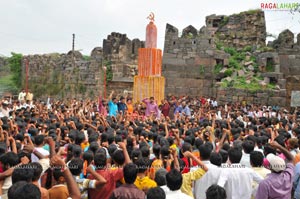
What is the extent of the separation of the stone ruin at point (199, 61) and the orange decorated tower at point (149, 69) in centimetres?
477

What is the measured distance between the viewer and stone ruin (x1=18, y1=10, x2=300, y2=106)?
2108cm

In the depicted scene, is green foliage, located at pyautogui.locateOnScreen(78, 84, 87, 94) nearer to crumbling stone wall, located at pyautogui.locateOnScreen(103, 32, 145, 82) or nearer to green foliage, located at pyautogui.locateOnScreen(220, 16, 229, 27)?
crumbling stone wall, located at pyautogui.locateOnScreen(103, 32, 145, 82)

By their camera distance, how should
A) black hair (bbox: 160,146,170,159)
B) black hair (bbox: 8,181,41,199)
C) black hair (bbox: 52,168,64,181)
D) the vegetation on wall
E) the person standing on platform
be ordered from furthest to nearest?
1. the vegetation on wall
2. the person standing on platform
3. black hair (bbox: 160,146,170,159)
4. black hair (bbox: 52,168,64,181)
5. black hair (bbox: 8,181,41,199)

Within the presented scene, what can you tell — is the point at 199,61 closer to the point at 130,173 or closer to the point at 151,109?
the point at 151,109

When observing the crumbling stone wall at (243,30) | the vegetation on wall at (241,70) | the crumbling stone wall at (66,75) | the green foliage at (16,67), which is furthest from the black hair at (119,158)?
the green foliage at (16,67)

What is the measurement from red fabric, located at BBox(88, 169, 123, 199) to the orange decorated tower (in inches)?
475

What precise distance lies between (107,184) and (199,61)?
59.5ft

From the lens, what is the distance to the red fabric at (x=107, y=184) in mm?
4910

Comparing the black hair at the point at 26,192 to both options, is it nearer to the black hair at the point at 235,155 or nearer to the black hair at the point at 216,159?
the black hair at the point at 216,159

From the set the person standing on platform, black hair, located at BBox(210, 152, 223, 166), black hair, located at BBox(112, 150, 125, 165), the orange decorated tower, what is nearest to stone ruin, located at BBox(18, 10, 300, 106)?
the orange decorated tower

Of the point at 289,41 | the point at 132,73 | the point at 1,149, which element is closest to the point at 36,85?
the point at 132,73

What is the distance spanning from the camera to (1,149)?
5918 millimetres

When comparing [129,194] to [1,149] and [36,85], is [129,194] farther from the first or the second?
[36,85]

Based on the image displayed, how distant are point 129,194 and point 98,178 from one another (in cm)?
56
